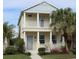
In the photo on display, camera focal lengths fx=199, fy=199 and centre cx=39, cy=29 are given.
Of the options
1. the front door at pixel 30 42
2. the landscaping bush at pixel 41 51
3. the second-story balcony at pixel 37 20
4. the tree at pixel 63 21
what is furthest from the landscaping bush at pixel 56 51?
the second-story balcony at pixel 37 20

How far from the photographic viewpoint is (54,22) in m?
9.05

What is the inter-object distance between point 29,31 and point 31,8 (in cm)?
114

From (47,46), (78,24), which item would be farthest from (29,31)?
(78,24)

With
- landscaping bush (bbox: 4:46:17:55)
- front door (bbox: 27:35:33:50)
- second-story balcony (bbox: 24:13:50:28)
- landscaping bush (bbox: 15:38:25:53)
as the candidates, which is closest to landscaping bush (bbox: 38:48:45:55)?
landscaping bush (bbox: 15:38:25:53)

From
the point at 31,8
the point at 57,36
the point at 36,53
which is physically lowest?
the point at 36,53

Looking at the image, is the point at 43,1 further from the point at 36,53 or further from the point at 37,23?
the point at 36,53

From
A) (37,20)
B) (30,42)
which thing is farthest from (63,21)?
(30,42)

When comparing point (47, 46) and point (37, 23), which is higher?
point (37, 23)

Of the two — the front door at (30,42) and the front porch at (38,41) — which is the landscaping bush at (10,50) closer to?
the front porch at (38,41)

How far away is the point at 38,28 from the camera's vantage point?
9.84m

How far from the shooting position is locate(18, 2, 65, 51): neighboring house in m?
9.70

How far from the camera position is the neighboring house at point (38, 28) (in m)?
9.70

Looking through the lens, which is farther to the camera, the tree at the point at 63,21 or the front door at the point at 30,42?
the front door at the point at 30,42

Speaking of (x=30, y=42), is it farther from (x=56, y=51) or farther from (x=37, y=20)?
(x=56, y=51)
